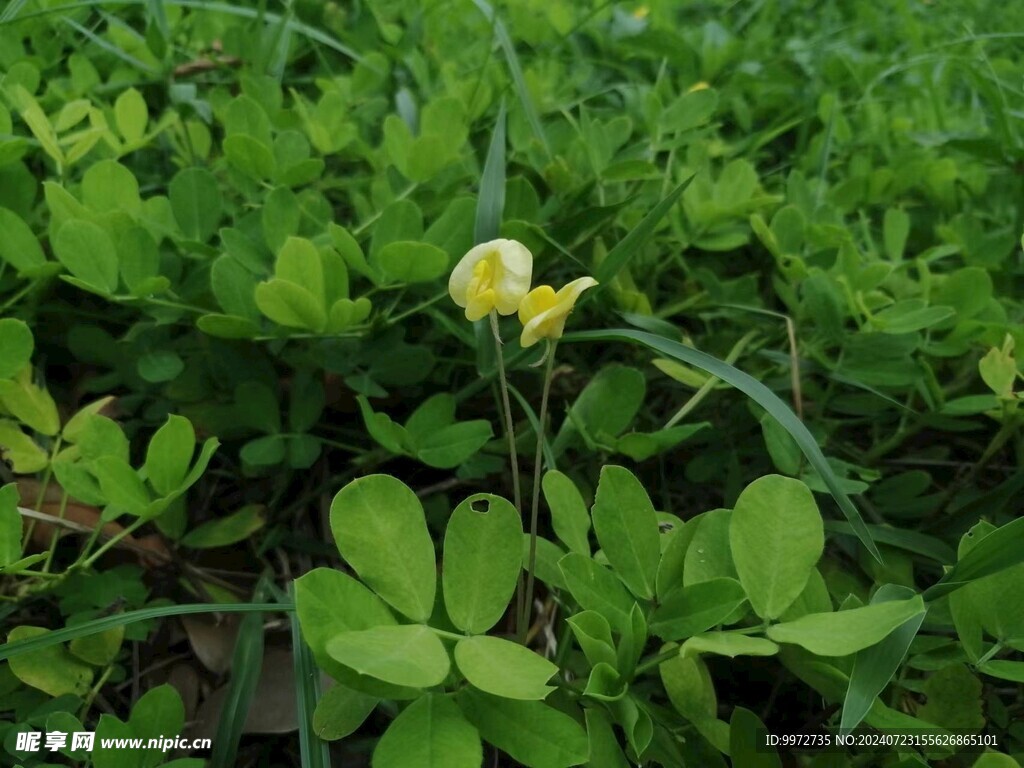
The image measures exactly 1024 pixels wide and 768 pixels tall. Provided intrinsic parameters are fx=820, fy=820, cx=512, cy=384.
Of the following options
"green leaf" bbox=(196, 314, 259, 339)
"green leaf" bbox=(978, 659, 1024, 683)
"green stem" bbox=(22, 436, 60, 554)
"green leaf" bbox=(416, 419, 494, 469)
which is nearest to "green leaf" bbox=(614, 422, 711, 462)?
"green leaf" bbox=(416, 419, 494, 469)

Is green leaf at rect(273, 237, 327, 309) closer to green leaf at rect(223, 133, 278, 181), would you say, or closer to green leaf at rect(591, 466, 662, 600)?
green leaf at rect(223, 133, 278, 181)

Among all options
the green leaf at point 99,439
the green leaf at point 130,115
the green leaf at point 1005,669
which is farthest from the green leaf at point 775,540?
the green leaf at point 130,115

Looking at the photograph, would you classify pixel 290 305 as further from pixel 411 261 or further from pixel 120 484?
pixel 120 484

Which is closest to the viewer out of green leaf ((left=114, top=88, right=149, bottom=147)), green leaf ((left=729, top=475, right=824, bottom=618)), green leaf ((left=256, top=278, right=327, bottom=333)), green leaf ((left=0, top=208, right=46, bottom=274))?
green leaf ((left=729, top=475, right=824, bottom=618))

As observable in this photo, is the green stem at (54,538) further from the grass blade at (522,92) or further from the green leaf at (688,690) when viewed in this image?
the grass blade at (522,92)

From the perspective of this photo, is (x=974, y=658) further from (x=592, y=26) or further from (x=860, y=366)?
(x=592, y=26)

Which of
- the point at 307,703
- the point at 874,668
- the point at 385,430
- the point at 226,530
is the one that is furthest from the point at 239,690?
the point at 874,668

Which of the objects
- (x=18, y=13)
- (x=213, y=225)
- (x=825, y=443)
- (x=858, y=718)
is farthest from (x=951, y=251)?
(x=18, y=13)
